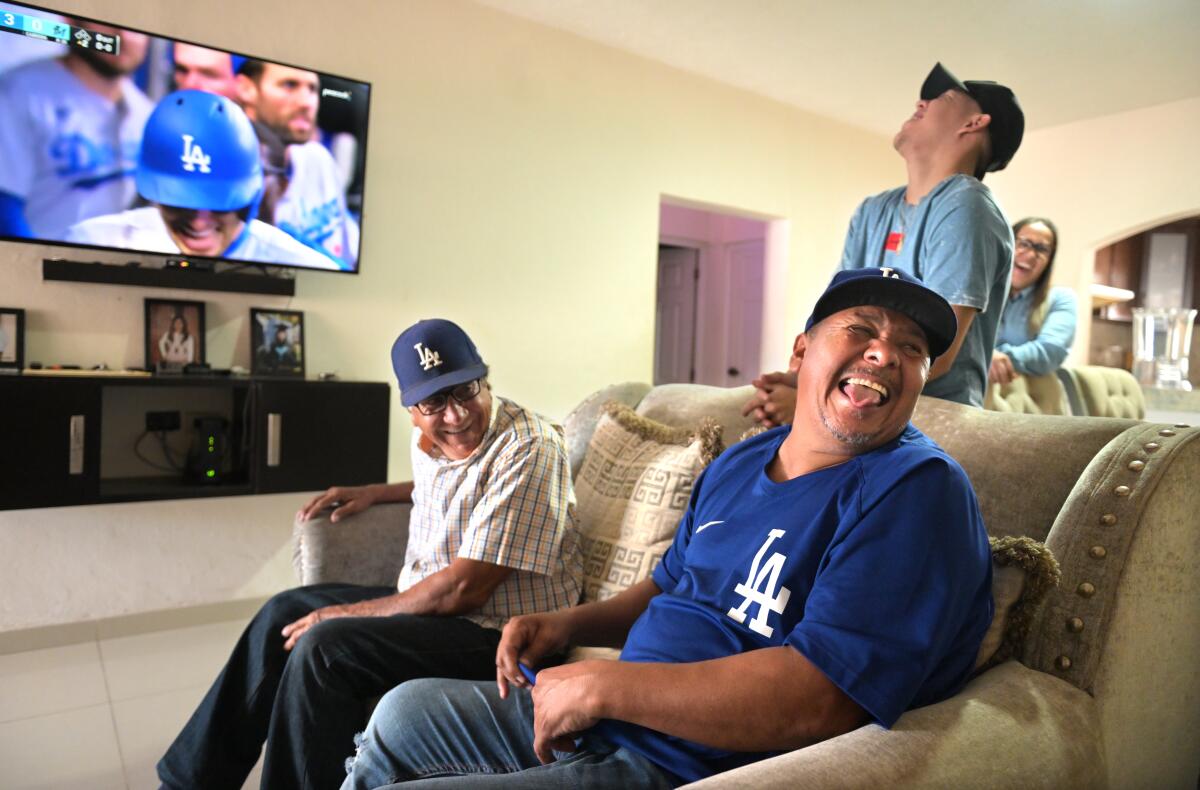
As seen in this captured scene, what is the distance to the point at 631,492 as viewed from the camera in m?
1.84

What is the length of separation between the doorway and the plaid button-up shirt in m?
4.47

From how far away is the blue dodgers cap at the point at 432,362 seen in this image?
1729 mm

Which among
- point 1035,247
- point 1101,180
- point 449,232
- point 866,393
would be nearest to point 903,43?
point 1035,247

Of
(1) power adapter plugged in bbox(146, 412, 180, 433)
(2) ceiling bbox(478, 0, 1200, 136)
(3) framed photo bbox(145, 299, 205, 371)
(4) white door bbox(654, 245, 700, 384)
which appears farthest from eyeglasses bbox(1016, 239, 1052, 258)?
(4) white door bbox(654, 245, 700, 384)

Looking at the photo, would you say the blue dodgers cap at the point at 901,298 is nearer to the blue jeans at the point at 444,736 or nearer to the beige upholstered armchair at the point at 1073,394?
the blue jeans at the point at 444,736

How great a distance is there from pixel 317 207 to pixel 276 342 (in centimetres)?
55

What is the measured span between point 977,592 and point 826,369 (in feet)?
1.13

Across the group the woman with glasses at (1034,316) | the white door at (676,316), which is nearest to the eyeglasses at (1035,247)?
the woman with glasses at (1034,316)

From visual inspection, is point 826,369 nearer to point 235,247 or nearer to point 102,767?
point 102,767

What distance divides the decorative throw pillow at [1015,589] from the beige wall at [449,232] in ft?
9.49

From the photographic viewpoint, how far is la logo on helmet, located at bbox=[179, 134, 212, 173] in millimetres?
2834

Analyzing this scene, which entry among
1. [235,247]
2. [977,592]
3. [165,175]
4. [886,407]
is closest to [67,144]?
[165,175]

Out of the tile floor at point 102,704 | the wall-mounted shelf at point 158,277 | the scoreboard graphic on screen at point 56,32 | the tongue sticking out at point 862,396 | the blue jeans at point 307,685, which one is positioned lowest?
the tile floor at point 102,704

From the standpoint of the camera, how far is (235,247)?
2982 mm
